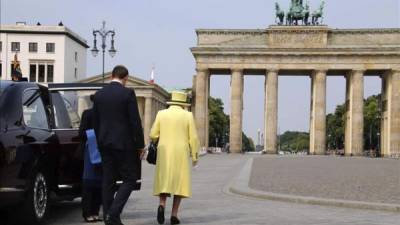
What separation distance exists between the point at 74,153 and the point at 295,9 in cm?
7948

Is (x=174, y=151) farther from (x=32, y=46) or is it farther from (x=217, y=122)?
(x=217, y=122)

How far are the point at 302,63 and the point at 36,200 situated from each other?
76828 mm

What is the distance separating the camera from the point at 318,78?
280 ft

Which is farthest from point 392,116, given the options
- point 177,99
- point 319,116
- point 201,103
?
point 177,99

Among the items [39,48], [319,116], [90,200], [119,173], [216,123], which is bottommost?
[90,200]

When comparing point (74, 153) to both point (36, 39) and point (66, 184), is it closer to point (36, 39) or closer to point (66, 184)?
point (66, 184)

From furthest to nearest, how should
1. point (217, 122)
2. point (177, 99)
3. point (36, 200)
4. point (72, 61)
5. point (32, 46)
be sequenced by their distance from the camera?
point (217, 122)
point (72, 61)
point (32, 46)
point (177, 99)
point (36, 200)

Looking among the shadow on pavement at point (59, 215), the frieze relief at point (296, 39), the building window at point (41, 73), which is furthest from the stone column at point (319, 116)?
the shadow on pavement at point (59, 215)

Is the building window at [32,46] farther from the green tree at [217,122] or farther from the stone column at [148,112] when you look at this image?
the green tree at [217,122]

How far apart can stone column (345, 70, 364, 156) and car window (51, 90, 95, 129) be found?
73.4 meters

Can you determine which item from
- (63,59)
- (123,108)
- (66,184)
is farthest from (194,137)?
(63,59)

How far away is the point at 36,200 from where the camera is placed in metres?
10.2

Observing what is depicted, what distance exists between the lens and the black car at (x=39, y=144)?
9.45m

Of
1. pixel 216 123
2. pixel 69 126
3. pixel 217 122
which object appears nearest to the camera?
pixel 69 126
